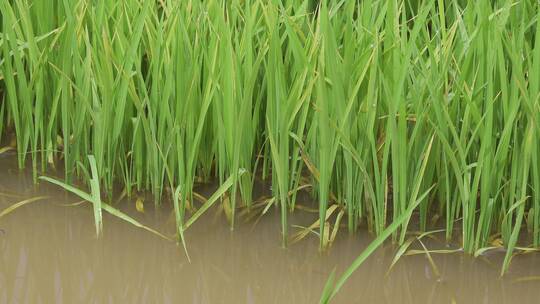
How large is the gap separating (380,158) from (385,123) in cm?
7

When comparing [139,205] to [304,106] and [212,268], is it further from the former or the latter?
[304,106]

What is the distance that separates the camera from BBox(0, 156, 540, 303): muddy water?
5.57ft

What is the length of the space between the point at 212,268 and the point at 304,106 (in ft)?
1.14

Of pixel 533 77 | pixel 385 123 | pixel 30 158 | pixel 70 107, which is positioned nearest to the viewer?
pixel 533 77

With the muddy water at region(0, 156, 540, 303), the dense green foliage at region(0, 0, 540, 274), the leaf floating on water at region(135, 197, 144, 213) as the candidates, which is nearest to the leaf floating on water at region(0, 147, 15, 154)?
the dense green foliage at region(0, 0, 540, 274)

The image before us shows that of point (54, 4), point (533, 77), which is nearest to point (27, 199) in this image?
point (54, 4)

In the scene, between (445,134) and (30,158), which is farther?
(30,158)

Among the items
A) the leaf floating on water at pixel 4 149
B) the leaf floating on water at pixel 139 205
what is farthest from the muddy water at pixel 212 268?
the leaf floating on water at pixel 4 149

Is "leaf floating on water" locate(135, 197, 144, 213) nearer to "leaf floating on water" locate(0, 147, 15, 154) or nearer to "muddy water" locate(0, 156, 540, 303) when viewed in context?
"muddy water" locate(0, 156, 540, 303)

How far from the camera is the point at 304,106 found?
5.95 ft

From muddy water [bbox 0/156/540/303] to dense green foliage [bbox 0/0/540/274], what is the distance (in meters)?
0.05

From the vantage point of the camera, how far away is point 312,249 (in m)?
1.82

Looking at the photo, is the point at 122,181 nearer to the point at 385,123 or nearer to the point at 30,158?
the point at 30,158

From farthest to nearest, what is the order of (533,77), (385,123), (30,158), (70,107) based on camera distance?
(30,158)
(70,107)
(385,123)
(533,77)
